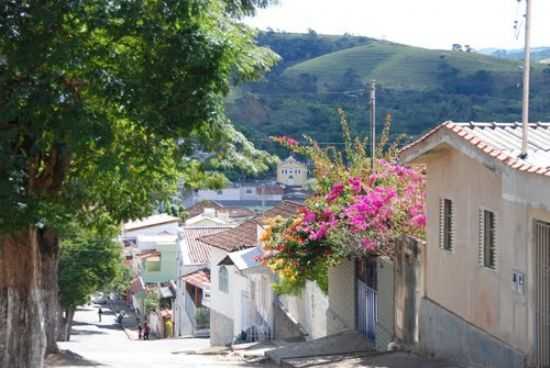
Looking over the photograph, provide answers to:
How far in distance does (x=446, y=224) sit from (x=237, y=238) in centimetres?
2263

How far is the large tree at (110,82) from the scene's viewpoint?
10727 millimetres

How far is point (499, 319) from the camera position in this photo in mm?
13117

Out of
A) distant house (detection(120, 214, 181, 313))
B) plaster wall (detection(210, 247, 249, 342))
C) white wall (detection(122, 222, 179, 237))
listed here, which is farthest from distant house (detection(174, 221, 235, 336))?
white wall (detection(122, 222, 179, 237))

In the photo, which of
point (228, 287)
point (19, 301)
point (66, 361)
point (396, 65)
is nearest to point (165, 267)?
point (228, 287)

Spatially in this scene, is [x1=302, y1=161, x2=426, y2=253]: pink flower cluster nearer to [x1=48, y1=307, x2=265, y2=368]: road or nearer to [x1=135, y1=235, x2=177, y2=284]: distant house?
[x1=48, y1=307, x2=265, y2=368]: road

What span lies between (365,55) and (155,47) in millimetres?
158049

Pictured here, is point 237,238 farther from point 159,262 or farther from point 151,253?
point 151,253

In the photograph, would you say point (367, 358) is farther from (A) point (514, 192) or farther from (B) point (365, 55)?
(B) point (365, 55)

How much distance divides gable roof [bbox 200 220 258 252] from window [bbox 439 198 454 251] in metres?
19.4

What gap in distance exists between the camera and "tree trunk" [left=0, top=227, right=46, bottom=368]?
12594 mm

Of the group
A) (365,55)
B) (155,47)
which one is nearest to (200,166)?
(155,47)

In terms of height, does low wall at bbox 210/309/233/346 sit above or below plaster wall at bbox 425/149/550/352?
below

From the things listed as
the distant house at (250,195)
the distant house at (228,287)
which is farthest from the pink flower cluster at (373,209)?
the distant house at (250,195)

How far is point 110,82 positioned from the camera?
11.0m
